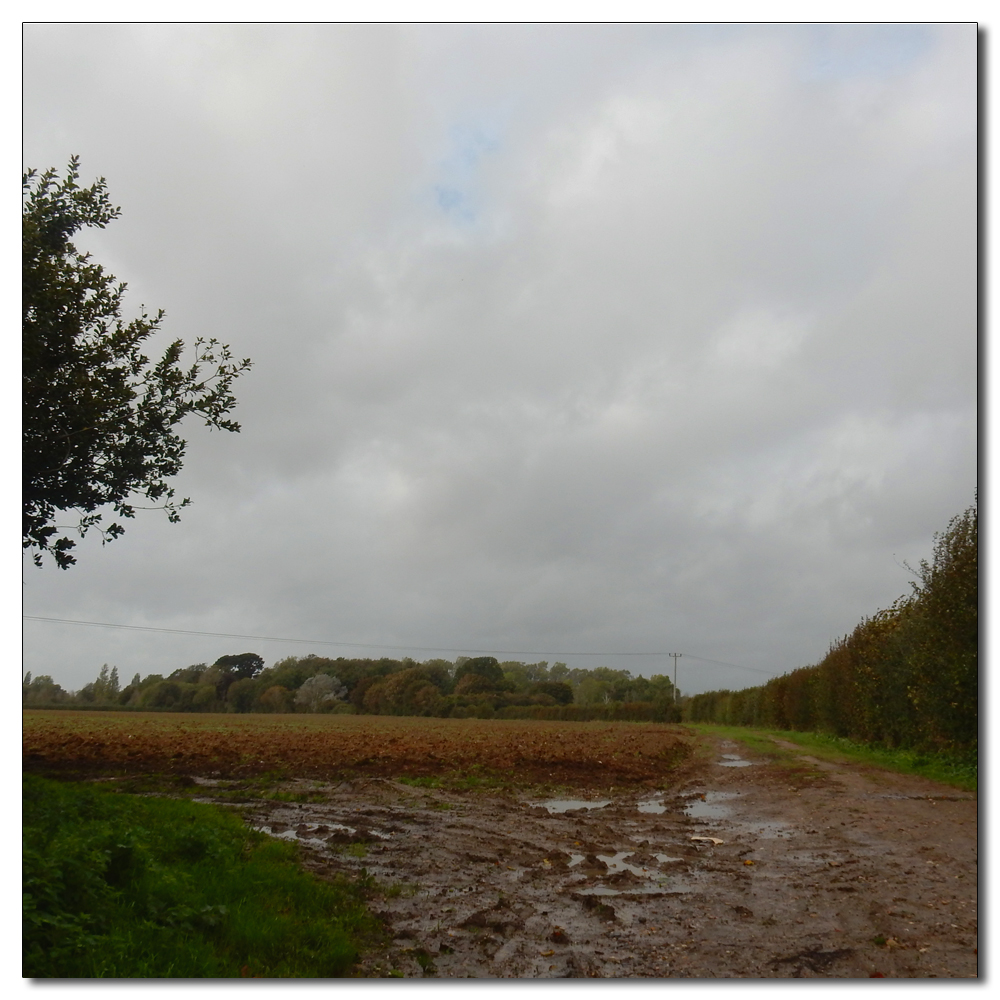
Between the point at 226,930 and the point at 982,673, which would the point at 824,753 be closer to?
the point at 982,673

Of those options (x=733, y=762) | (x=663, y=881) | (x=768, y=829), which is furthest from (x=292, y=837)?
(x=733, y=762)

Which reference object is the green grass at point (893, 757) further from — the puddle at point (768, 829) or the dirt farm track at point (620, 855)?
the puddle at point (768, 829)

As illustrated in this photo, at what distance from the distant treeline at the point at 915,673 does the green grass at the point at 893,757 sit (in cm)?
44

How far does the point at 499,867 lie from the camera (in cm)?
1034

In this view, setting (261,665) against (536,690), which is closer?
(261,665)

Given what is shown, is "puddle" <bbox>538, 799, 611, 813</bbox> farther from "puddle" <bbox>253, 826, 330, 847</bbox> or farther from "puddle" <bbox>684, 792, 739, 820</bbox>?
"puddle" <bbox>253, 826, 330, 847</bbox>

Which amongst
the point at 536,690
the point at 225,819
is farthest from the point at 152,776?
the point at 536,690

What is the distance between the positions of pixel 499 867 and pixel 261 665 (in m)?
48.2

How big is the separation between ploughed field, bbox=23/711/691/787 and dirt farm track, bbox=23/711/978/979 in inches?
11.6

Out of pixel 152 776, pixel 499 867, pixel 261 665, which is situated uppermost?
pixel 499 867

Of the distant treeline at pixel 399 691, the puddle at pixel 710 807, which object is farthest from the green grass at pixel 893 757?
the distant treeline at pixel 399 691

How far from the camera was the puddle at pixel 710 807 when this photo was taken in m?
15.8

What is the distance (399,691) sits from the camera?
61375 mm

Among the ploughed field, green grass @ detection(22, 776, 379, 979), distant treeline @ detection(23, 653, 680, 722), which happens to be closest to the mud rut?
green grass @ detection(22, 776, 379, 979)
